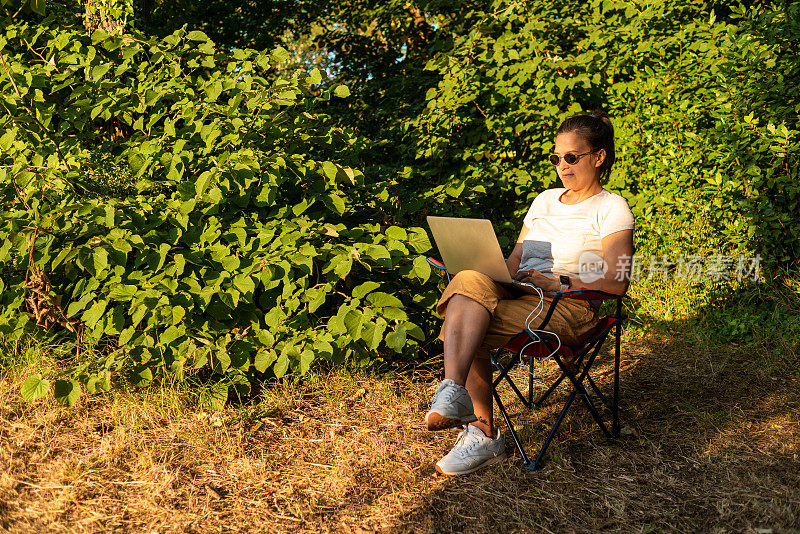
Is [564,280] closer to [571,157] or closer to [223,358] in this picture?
[571,157]

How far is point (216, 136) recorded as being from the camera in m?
3.36

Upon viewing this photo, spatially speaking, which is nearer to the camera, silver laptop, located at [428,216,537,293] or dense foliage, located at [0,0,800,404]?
silver laptop, located at [428,216,537,293]

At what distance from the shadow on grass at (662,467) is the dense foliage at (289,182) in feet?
2.70

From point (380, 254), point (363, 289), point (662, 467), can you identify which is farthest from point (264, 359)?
point (662, 467)

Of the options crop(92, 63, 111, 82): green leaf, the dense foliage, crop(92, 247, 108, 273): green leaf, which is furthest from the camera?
crop(92, 63, 111, 82): green leaf

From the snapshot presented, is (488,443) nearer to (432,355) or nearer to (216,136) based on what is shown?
(432,355)

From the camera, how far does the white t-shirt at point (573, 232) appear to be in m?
2.90

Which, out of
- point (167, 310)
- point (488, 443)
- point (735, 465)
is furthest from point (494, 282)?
point (167, 310)

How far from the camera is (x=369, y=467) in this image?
281 centimetres

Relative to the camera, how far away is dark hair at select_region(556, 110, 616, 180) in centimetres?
300

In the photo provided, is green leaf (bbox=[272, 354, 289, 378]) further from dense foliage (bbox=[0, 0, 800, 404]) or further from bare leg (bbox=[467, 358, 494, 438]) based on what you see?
bare leg (bbox=[467, 358, 494, 438])

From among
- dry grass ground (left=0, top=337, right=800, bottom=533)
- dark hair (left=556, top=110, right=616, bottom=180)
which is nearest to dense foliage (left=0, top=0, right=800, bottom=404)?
dry grass ground (left=0, top=337, right=800, bottom=533)

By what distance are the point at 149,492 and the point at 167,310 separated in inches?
35.2

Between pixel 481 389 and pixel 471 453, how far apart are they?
11.1 inches
